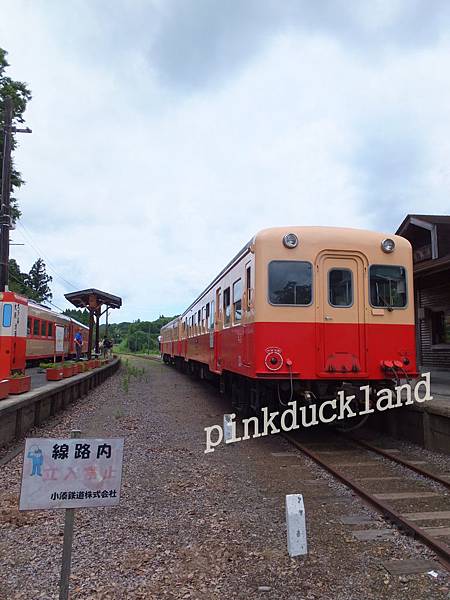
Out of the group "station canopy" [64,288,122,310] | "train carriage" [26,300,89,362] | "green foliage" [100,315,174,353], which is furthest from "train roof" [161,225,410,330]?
"green foliage" [100,315,174,353]

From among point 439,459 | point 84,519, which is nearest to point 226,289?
point 439,459

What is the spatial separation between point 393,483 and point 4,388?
19.4 feet

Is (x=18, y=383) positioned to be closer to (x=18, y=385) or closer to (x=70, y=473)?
(x=18, y=385)

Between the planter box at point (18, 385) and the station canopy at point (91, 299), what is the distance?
10.2 metres

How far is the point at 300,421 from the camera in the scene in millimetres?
8805

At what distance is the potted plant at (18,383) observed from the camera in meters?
8.53

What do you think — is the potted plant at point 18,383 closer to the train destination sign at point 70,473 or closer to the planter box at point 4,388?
the planter box at point 4,388

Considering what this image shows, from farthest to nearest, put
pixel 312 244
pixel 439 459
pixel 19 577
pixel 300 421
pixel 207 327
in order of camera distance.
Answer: pixel 207 327
pixel 300 421
pixel 312 244
pixel 439 459
pixel 19 577

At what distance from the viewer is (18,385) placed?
28.6 feet

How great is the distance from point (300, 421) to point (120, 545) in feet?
17.4

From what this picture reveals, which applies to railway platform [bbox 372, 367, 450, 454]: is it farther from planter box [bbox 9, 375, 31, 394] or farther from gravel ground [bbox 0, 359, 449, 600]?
planter box [bbox 9, 375, 31, 394]

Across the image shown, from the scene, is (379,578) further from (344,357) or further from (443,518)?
(344,357)

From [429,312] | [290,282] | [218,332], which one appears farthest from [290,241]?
[429,312]

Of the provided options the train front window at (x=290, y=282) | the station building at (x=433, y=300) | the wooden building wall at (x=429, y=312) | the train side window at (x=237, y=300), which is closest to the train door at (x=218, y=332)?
the train side window at (x=237, y=300)
